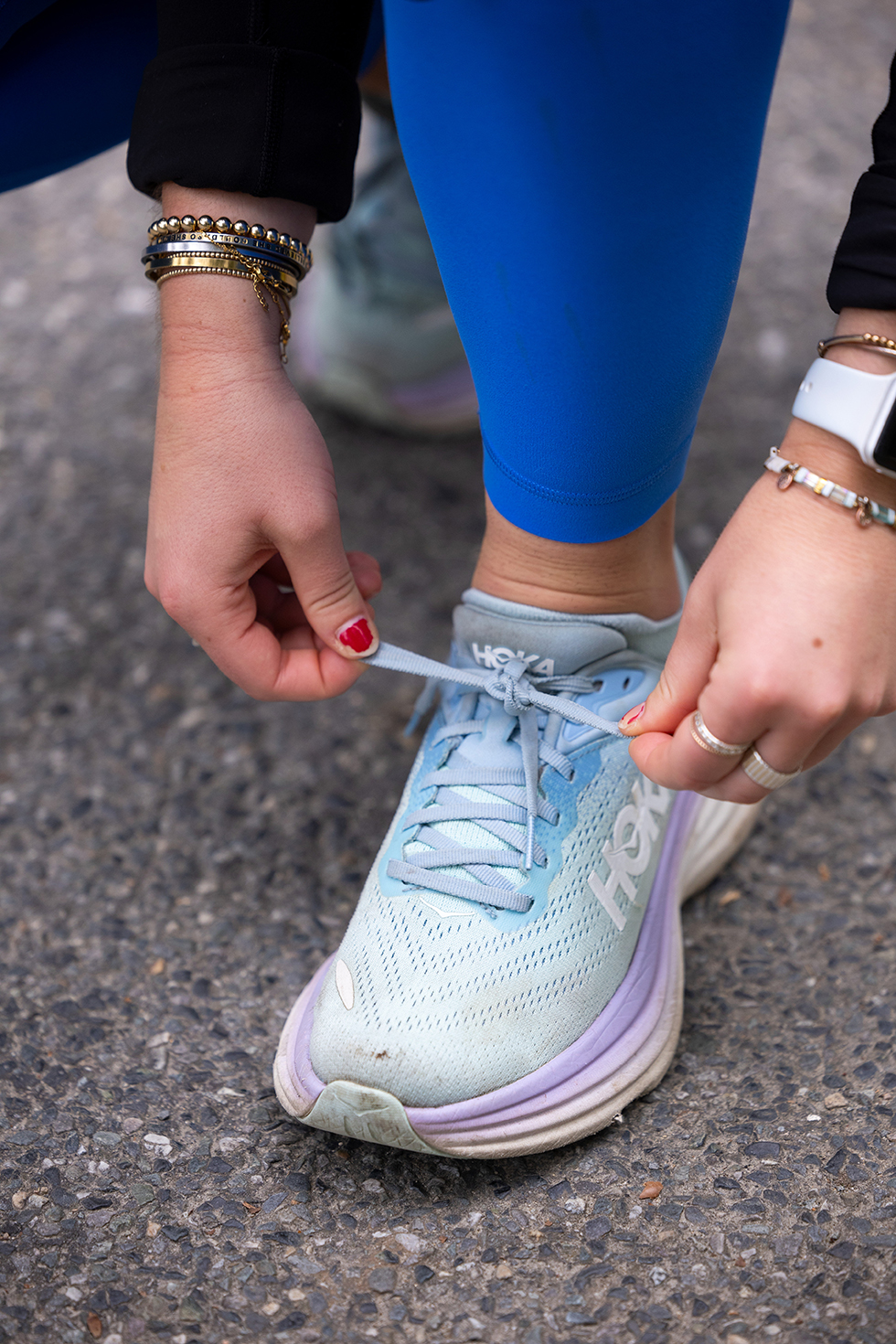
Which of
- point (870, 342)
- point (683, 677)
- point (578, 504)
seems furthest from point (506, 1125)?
point (870, 342)

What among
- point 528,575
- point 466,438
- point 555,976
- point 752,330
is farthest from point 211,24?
point 752,330

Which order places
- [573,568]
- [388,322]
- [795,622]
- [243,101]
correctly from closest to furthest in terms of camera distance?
[795,622], [243,101], [573,568], [388,322]

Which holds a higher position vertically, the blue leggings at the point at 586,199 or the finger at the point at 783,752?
the blue leggings at the point at 586,199

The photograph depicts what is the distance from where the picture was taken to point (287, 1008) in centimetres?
91

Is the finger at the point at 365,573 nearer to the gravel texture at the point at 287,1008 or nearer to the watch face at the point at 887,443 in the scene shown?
the gravel texture at the point at 287,1008

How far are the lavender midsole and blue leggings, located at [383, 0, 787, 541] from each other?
0.36 meters

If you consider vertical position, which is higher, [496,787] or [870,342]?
[870,342]

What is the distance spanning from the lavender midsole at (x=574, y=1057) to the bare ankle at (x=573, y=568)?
0.83 ft

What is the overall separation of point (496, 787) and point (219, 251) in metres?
0.45

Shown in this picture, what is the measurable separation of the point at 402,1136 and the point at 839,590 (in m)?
0.47

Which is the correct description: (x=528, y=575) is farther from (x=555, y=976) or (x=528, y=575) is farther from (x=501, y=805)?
(x=555, y=976)

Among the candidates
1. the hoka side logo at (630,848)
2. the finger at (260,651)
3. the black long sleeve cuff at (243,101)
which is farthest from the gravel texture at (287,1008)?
the black long sleeve cuff at (243,101)

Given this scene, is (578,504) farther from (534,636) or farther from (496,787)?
(496,787)

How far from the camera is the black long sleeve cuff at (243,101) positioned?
2.37 feet
